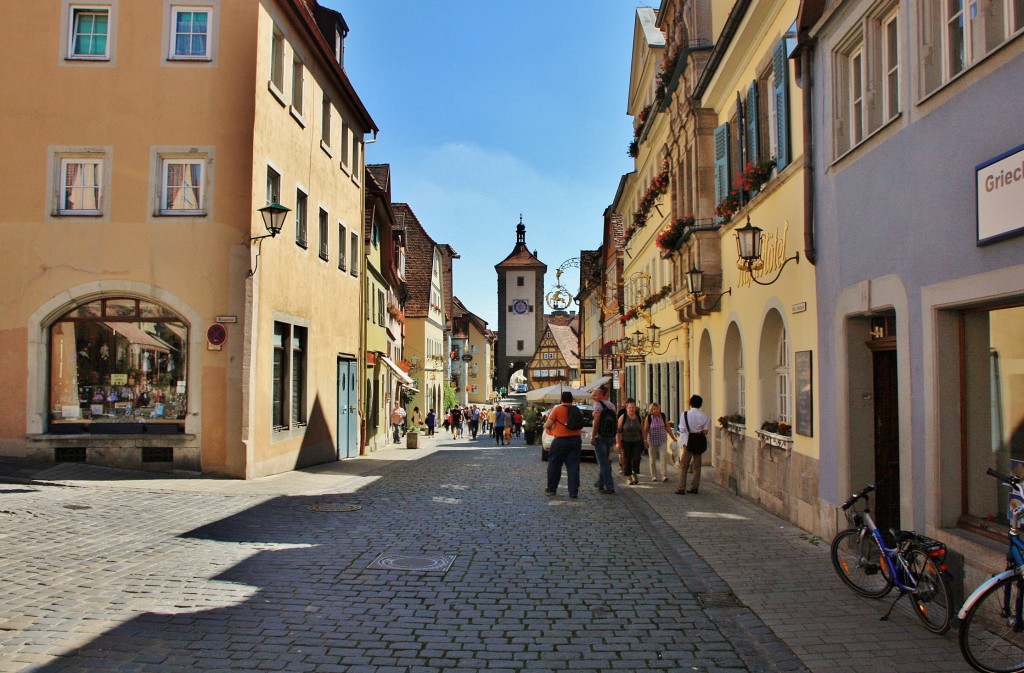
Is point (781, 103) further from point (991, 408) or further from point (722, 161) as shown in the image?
point (991, 408)

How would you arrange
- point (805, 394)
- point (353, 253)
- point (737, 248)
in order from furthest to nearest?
point (353, 253)
point (737, 248)
point (805, 394)

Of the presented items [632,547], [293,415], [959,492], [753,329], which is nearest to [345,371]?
[293,415]

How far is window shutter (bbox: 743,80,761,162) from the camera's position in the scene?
43.9ft

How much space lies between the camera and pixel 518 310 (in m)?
101

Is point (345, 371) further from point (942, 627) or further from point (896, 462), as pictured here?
point (942, 627)

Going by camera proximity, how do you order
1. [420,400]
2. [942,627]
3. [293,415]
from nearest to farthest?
[942,627] → [293,415] → [420,400]

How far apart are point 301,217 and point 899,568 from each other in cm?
1611

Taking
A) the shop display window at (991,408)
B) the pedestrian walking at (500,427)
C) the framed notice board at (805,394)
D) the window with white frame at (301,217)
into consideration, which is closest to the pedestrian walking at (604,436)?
the framed notice board at (805,394)

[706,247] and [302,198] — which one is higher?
[302,198]

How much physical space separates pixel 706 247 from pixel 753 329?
119 inches

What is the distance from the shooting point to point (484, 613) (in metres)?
6.73

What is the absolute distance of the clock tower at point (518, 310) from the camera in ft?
328

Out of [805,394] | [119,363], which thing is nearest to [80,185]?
[119,363]

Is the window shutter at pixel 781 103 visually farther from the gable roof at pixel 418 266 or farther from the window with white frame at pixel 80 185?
the gable roof at pixel 418 266
